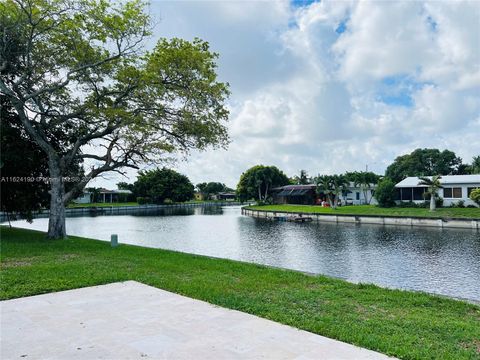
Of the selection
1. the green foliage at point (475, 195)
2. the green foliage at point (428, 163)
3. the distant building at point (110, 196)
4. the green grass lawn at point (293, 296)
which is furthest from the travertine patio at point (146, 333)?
the distant building at point (110, 196)

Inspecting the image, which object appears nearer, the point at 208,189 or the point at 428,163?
the point at 428,163

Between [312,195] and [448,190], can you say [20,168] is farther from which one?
[312,195]

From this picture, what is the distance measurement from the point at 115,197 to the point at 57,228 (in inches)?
3306

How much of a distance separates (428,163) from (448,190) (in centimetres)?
3144

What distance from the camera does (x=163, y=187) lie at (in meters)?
85.1

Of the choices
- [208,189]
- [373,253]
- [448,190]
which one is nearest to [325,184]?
[448,190]

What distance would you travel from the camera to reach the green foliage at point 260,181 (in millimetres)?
77625

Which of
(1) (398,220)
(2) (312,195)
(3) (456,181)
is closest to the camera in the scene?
(1) (398,220)

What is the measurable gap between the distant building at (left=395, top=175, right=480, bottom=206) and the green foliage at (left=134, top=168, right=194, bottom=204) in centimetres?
5164

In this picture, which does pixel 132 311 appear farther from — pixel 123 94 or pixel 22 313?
pixel 123 94

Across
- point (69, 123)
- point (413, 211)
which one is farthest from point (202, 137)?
point (413, 211)

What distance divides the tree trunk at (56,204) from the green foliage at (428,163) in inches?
2498

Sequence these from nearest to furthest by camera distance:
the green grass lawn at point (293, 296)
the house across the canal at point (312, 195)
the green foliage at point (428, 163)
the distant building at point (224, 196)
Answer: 1. the green grass lawn at point (293, 296)
2. the house across the canal at point (312, 195)
3. the green foliage at point (428, 163)
4. the distant building at point (224, 196)

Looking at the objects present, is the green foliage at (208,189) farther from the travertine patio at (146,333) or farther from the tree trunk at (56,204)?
the travertine patio at (146,333)
